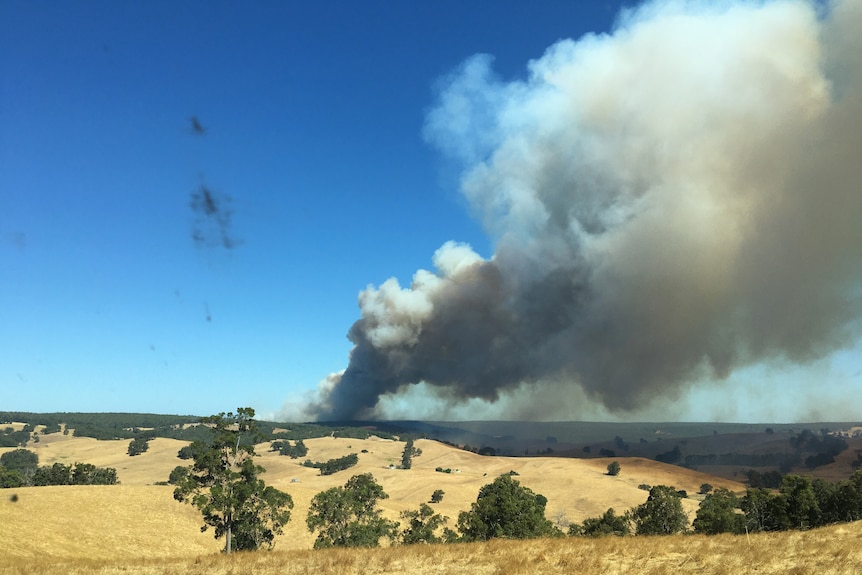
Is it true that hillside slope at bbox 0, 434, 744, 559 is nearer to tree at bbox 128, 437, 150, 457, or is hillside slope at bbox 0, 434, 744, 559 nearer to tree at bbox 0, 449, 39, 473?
tree at bbox 128, 437, 150, 457

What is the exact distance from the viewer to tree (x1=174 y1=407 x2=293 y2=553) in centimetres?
3478

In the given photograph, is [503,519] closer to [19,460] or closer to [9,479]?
[9,479]

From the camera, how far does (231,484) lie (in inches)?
1406

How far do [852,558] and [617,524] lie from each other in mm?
51455

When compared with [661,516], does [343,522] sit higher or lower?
higher

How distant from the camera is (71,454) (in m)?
167

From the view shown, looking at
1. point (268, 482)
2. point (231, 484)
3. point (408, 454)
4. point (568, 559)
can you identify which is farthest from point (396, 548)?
point (408, 454)

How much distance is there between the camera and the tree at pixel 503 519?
45.9 m

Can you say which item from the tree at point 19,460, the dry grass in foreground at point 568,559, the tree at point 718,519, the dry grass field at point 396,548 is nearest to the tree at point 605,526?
the tree at point 718,519

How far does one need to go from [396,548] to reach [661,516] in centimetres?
4936

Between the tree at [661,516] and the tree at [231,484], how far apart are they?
4400cm

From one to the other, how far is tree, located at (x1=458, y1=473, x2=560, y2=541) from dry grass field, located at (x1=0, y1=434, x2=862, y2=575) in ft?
71.2

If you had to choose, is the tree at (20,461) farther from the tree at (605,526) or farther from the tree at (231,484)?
the tree at (605,526)

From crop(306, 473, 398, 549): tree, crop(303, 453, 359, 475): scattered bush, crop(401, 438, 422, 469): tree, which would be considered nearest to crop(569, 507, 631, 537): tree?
crop(306, 473, 398, 549): tree
